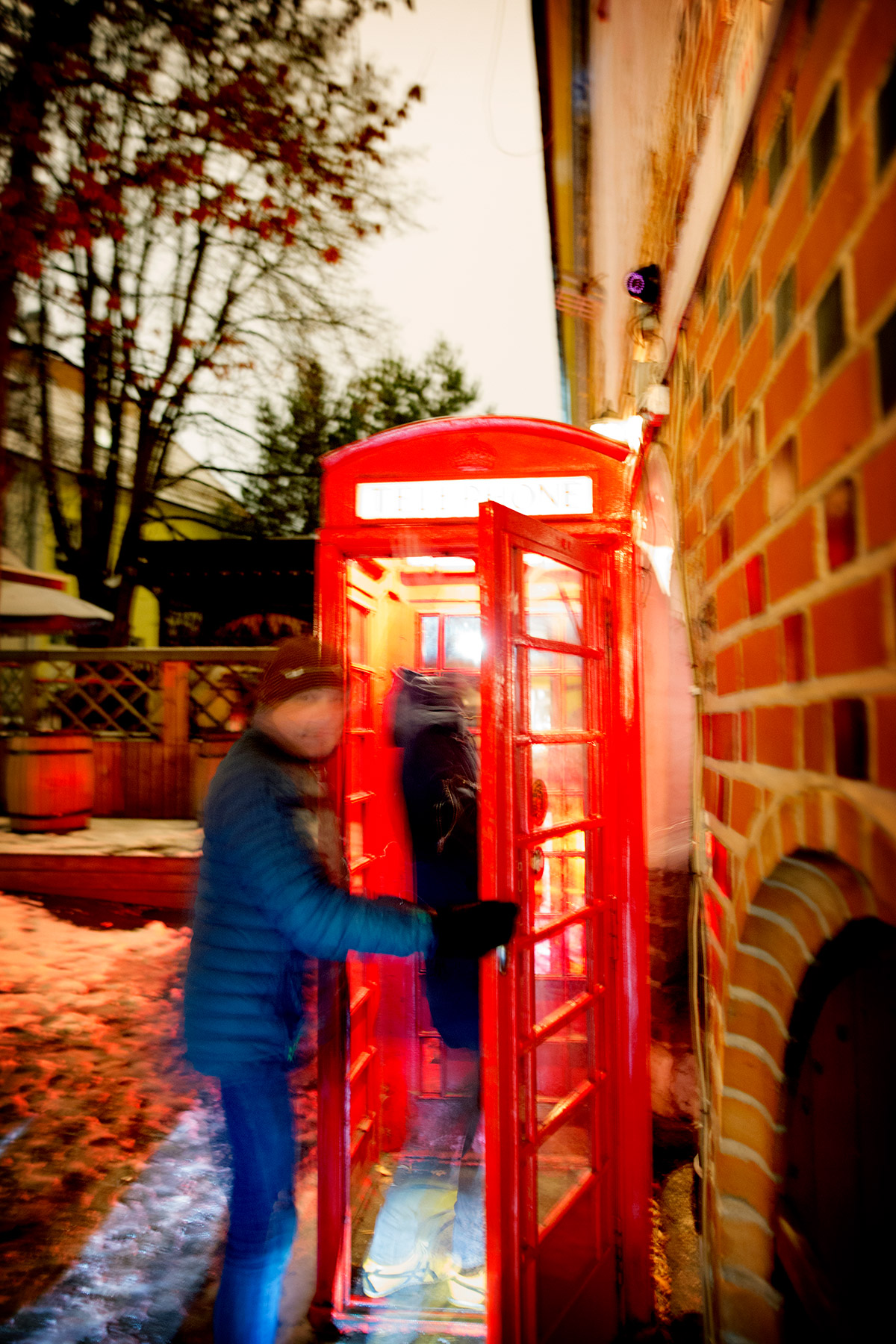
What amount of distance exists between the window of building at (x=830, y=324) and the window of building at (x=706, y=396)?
75cm

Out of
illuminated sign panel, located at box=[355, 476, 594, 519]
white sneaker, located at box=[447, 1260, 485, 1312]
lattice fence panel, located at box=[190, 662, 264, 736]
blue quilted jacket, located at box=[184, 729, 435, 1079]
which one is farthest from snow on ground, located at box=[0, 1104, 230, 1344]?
lattice fence panel, located at box=[190, 662, 264, 736]

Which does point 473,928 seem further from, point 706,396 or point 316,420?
point 316,420

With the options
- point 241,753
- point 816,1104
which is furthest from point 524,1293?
point 241,753

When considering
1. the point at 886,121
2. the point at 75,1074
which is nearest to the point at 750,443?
the point at 886,121

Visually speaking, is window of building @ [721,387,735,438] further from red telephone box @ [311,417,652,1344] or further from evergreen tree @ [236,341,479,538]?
evergreen tree @ [236,341,479,538]

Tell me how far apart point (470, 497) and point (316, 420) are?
12.5 m

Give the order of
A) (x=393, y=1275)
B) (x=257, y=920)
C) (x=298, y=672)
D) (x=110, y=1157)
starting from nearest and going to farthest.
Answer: (x=257, y=920) → (x=298, y=672) → (x=393, y=1275) → (x=110, y=1157)

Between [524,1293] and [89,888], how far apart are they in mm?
6322

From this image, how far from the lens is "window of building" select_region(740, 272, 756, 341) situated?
1.21 meters

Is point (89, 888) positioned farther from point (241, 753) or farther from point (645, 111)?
point (645, 111)

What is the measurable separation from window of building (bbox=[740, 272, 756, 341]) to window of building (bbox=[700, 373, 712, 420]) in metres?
0.31

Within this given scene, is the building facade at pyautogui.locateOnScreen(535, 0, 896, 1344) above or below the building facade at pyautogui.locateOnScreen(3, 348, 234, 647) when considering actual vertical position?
below

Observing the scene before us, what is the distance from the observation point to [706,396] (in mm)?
1669

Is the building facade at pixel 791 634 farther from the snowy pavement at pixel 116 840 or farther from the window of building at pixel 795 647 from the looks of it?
the snowy pavement at pixel 116 840
